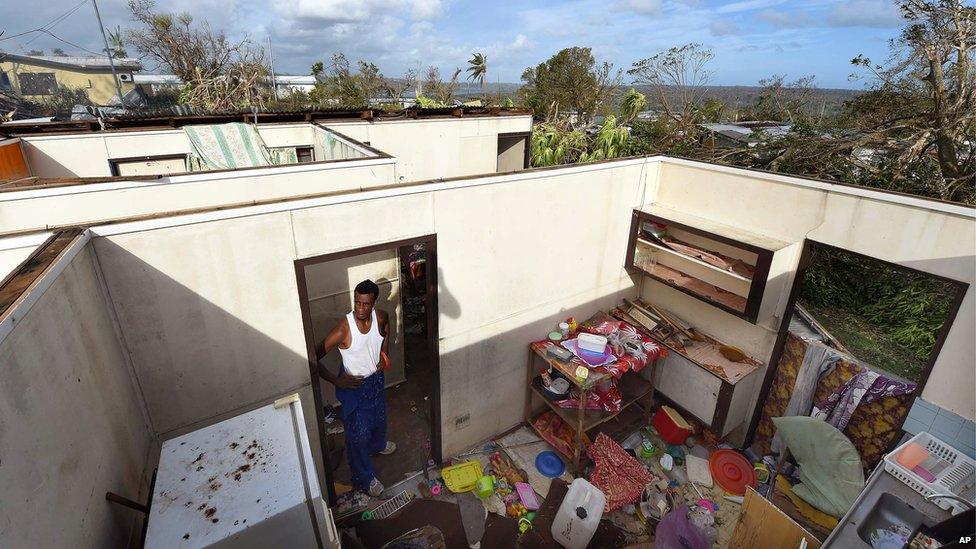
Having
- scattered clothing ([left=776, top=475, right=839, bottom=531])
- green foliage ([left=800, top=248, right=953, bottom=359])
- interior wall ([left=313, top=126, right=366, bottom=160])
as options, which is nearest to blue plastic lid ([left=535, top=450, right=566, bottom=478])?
scattered clothing ([left=776, top=475, right=839, bottom=531])

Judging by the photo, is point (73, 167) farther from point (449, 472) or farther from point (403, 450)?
point (449, 472)

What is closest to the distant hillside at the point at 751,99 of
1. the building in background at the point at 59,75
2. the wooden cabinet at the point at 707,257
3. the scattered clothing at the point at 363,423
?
the wooden cabinet at the point at 707,257

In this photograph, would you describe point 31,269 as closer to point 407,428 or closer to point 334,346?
point 334,346

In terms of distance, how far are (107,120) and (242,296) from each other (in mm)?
5691

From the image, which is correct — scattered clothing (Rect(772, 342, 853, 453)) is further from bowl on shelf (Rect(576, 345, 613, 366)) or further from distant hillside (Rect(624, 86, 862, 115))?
distant hillside (Rect(624, 86, 862, 115))

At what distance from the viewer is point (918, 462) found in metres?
2.91

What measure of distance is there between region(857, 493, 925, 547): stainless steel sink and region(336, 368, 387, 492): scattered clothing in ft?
12.6

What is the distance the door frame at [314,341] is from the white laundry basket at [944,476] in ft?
11.7

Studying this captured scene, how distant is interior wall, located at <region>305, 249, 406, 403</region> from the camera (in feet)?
15.9

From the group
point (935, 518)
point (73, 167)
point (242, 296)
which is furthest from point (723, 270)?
point (73, 167)

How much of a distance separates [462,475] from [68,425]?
3.64m

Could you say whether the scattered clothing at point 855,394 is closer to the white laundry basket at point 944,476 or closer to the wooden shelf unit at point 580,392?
the white laundry basket at point 944,476

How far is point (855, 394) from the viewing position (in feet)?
14.6

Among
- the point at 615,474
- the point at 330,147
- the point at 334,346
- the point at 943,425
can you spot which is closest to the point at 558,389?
the point at 615,474
